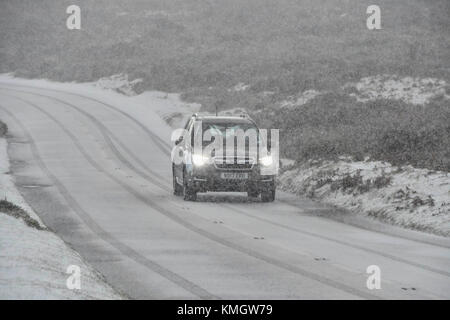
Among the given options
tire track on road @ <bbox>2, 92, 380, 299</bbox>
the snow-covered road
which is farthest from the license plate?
tire track on road @ <bbox>2, 92, 380, 299</bbox>

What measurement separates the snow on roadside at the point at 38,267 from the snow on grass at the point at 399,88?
28.9 meters

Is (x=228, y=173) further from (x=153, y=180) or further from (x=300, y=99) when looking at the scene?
(x=300, y=99)

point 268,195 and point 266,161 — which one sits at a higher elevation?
point 266,161

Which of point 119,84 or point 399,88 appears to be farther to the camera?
point 119,84

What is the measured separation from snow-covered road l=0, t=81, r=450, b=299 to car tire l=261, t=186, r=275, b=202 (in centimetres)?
24

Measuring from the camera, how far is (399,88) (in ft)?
144

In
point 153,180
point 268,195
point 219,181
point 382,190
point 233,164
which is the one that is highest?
point 233,164

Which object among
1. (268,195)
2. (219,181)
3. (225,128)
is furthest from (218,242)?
(225,128)

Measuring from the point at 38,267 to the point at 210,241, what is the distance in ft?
15.4

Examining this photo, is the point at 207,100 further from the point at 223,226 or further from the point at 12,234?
the point at 12,234

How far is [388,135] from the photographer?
26.4 metres

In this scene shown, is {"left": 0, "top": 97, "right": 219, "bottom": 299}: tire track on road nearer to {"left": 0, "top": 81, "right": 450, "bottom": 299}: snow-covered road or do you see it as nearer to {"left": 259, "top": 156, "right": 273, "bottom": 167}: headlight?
{"left": 0, "top": 81, "right": 450, "bottom": 299}: snow-covered road

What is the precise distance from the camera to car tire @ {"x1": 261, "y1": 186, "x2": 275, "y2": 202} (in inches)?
859
